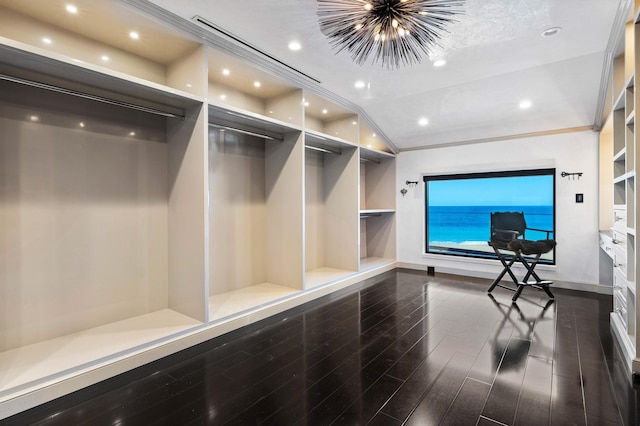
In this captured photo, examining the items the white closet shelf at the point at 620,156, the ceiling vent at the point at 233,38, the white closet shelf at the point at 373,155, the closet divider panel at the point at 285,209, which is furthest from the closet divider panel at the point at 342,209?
the white closet shelf at the point at 620,156

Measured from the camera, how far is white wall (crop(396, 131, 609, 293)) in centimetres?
411

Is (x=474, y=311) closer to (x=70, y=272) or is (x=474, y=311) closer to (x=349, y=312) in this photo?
(x=349, y=312)

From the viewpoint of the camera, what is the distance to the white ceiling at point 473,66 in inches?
92.0

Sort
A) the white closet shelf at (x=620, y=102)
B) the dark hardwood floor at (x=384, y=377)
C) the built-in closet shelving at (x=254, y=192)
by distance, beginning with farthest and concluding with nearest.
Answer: the built-in closet shelving at (x=254, y=192), the white closet shelf at (x=620, y=102), the dark hardwood floor at (x=384, y=377)

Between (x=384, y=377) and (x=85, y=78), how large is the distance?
296 centimetres

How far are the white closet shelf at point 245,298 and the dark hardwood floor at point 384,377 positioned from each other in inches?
8.3

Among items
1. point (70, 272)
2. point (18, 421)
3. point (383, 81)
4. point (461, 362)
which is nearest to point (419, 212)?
point (383, 81)

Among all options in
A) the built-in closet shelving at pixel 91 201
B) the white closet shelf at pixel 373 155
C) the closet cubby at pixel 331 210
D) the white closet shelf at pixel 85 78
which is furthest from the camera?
the white closet shelf at pixel 373 155

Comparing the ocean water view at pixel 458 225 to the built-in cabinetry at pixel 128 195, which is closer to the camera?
the built-in cabinetry at pixel 128 195

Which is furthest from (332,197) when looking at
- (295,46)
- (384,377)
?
(384,377)

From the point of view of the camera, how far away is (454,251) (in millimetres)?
5301

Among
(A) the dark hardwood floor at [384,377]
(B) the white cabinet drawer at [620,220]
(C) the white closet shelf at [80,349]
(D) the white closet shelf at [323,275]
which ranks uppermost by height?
(B) the white cabinet drawer at [620,220]

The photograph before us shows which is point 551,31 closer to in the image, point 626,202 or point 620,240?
point 626,202

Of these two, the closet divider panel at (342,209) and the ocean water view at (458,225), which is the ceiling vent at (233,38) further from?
the ocean water view at (458,225)
